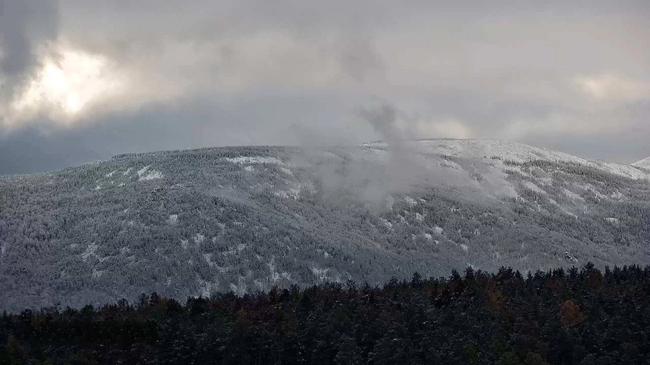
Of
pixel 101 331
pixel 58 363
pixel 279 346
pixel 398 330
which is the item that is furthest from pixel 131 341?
pixel 398 330

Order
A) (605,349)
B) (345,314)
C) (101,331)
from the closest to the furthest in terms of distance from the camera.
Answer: (605,349) → (345,314) → (101,331)

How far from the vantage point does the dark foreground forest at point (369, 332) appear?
124 m

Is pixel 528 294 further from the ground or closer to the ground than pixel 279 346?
further from the ground

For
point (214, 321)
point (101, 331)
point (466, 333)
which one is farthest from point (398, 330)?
point (101, 331)

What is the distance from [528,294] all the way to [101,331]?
79699 mm

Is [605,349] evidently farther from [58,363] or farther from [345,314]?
[58,363]

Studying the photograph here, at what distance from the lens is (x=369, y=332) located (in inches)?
5374

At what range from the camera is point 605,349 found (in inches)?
5084

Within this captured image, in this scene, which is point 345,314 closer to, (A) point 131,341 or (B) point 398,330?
(B) point 398,330

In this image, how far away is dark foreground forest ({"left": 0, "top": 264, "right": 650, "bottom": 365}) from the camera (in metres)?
124

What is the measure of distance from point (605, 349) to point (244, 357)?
1942 inches

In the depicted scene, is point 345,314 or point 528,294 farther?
point 528,294

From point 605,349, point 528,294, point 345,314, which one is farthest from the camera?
point 528,294

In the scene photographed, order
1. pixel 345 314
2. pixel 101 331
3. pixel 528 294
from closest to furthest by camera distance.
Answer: pixel 345 314 → pixel 101 331 → pixel 528 294
